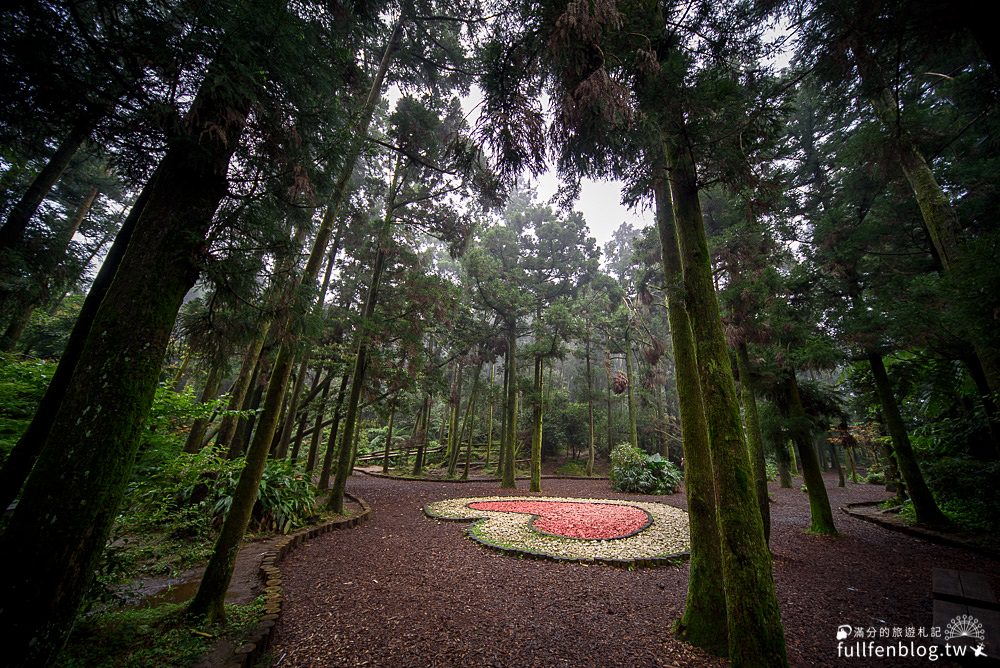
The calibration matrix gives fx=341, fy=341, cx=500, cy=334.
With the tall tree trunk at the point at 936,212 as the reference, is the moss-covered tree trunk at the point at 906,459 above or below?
below

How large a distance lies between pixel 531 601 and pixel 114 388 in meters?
4.43

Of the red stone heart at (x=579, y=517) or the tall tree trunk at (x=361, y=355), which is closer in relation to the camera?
the red stone heart at (x=579, y=517)

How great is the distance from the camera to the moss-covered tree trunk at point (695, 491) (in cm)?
310

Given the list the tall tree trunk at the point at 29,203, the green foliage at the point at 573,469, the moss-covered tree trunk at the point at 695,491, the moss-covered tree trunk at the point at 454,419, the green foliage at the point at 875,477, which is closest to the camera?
the moss-covered tree trunk at the point at 695,491

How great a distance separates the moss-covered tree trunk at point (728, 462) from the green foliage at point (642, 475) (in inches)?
478

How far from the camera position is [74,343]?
9.41 feet

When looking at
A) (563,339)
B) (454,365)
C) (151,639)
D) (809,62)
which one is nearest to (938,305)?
(809,62)

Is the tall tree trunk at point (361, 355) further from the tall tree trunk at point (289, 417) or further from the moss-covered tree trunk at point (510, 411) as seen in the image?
the moss-covered tree trunk at point (510, 411)

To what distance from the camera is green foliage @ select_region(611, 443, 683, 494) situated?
44.1 ft

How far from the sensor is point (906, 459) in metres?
8.01

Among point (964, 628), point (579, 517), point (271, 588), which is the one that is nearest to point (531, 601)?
point (271, 588)

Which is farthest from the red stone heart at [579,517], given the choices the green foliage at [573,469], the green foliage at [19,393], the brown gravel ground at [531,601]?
the green foliage at [573,469]

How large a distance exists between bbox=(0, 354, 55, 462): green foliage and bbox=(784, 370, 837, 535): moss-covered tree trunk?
11441mm

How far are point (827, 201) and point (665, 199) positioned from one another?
965cm
